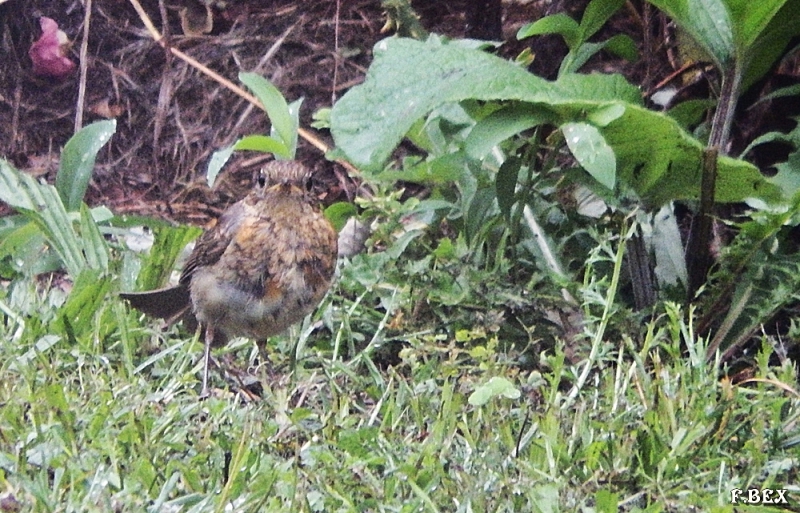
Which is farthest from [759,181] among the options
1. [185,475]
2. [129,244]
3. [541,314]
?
[129,244]

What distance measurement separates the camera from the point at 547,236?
3.92 metres

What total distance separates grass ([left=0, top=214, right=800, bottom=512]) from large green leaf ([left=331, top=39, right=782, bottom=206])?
0.33 meters

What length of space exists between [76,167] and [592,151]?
7.45ft

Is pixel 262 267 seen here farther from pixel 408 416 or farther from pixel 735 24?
pixel 735 24

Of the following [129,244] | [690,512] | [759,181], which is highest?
[759,181]

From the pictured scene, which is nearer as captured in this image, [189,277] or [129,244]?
[189,277]

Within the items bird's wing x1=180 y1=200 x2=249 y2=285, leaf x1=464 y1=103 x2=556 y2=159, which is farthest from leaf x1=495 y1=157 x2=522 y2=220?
bird's wing x1=180 y1=200 x2=249 y2=285

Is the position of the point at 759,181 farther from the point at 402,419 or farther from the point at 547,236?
the point at 402,419

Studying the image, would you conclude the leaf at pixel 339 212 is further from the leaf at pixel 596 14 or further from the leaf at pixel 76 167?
the leaf at pixel 596 14

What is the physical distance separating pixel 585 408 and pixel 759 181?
0.96m

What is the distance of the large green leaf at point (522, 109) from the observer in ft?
10.2

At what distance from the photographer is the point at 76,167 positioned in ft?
14.6

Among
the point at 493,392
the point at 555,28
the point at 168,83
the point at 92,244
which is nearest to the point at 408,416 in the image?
the point at 493,392

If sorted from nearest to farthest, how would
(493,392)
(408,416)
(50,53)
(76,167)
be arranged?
(493,392) → (408,416) → (76,167) → (50,53)
